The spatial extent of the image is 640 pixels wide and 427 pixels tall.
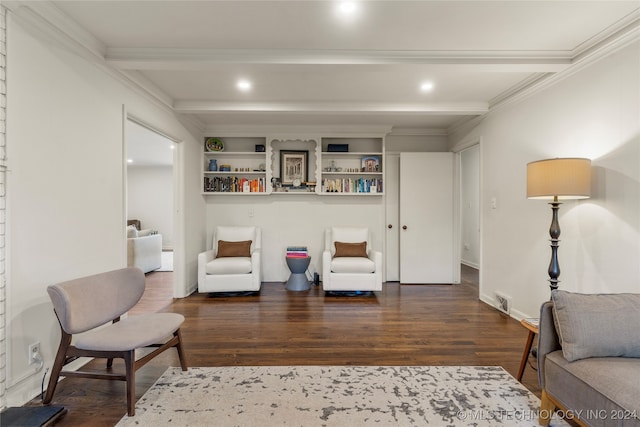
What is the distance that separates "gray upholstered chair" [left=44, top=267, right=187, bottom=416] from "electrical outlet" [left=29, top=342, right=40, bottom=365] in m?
0.21

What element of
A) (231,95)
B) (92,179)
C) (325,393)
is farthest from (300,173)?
(325,393)

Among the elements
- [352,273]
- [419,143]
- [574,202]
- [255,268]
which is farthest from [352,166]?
[574,202]

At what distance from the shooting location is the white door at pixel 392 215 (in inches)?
184

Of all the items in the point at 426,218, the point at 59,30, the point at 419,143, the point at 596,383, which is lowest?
the point at 596,383

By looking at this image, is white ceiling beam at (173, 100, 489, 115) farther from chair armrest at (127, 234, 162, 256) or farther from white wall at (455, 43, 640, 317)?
chair armrest at (127, 234, 162, 256)

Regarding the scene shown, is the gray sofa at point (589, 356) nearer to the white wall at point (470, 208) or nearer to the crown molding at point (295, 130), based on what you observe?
the crown molding at point (295, 130)

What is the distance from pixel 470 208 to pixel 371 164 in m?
2.82

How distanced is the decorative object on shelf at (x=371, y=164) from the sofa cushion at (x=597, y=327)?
130 inches

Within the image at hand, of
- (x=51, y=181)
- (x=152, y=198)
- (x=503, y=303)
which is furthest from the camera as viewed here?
(x=152, y=198)

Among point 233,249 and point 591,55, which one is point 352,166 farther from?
point 591,55

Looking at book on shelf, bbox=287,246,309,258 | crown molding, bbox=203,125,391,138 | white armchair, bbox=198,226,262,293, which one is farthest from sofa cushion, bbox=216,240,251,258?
crown molding, bbox=203,125,391,138

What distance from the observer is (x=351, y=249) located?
4164 mm

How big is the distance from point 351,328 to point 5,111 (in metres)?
2.94

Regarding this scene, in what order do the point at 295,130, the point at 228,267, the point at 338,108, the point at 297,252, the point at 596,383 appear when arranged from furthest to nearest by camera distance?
the point at 295,130
the point at 297,252
the point at 228,267
the point at 338,108
the point at 596,383
